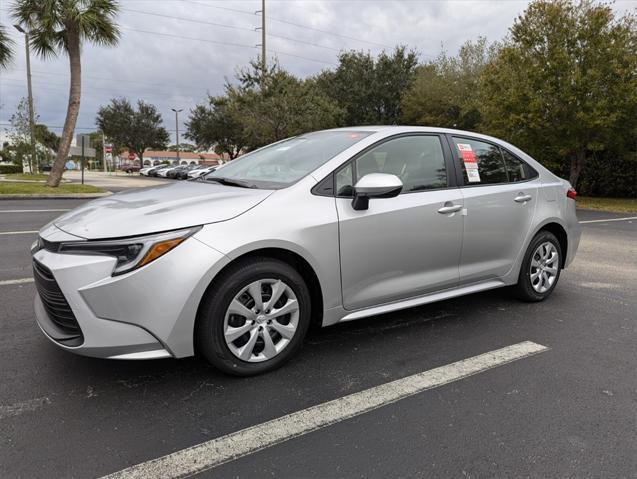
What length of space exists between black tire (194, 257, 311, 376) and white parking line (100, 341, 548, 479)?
449 millimetres

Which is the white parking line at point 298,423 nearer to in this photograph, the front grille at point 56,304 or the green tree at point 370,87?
the front grille at point 56,304

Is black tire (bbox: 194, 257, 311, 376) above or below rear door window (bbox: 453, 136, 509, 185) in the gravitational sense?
below

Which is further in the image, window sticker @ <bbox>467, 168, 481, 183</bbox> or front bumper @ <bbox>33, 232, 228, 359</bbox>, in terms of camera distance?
window sticker @ <bbox>467, 168, 481, 183</bbox>

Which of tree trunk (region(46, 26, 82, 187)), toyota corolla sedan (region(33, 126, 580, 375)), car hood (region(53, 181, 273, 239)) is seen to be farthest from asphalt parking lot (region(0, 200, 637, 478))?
tree trunk (region(46, 26, 82, 187))

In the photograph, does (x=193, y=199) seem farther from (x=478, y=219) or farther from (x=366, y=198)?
(x=478, y=219)

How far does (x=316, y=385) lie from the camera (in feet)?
9.11

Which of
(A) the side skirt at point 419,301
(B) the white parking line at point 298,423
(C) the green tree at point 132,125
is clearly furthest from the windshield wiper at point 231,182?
(C) the green tree at point 132,125

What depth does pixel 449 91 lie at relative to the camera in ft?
98.5

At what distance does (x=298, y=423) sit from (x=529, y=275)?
9.28 feet

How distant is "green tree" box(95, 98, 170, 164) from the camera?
57.4 meters

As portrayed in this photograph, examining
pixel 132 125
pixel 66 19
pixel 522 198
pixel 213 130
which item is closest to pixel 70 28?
pixel 66 19

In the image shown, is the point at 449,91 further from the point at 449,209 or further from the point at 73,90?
the point at 449,209

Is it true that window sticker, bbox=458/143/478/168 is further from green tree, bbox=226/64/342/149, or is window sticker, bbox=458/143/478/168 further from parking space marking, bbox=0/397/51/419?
green tree, bbox=226/64/342/149

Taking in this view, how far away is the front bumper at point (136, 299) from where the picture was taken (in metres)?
2.39
